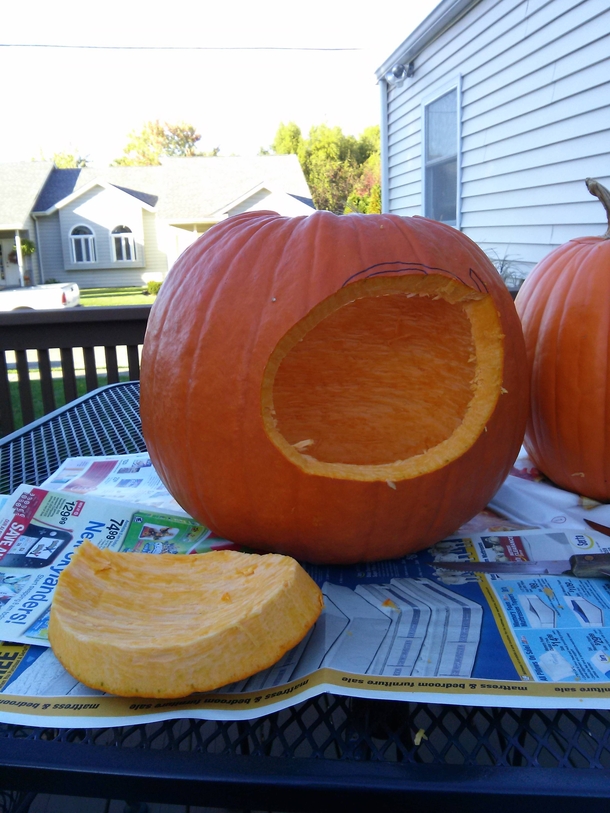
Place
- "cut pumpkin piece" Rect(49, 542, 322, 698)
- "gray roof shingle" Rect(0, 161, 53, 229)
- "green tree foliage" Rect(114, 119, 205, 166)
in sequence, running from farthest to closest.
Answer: "green tree foliage" Rect(114, 119, 205, 166) < "gray roof shingle" Rect(0, 161, 53, 229) < "cut pumpkin piece" Rect(49, 542, 322, 698)

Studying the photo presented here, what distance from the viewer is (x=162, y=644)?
2.01 feet

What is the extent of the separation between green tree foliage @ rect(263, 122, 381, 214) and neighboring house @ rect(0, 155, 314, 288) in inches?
337

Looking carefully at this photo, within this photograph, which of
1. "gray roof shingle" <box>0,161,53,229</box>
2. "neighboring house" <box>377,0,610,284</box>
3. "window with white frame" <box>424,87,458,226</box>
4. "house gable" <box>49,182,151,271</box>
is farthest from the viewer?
"house gable" <box>49,182,151,271</box>

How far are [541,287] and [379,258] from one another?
440 mm

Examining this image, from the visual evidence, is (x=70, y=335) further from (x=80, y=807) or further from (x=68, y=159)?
(x=68, y=159)

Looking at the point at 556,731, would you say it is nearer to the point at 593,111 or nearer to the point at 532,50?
the point at 593,111

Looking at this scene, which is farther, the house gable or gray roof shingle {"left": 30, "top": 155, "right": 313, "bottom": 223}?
the house gable

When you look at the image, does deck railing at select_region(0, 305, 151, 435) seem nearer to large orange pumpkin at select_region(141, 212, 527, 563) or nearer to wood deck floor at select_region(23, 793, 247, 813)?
wood deck floor at select_region(23, 793, 247, 813)

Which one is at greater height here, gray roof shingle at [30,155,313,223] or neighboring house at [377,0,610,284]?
gray roof shingle at [30,155,313,223]

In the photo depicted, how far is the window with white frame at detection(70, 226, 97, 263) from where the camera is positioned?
19.3m

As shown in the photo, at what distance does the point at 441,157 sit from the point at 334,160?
1039 inches

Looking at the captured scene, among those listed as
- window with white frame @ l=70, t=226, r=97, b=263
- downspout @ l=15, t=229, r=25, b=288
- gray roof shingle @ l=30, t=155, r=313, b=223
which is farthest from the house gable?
downspout @ l=15, t=229, r=25, b=288

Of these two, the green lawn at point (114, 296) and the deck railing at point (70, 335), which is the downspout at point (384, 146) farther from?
the green lawn at point (114, 296)

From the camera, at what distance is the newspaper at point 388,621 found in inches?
24.1
